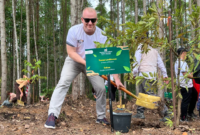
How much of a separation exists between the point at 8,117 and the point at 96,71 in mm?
1966

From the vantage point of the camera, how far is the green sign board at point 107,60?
2.67 metres

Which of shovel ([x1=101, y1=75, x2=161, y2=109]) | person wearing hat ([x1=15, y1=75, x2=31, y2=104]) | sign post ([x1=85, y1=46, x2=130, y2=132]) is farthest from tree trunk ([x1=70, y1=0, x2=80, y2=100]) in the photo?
sign post ([x1=85, y1=46, x2=130, y2=132])

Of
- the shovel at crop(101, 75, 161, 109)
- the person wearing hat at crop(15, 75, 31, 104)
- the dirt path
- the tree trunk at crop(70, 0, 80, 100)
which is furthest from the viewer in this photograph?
the person wearing hat at crop(15, 75, 31, 104)

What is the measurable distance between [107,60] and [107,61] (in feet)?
0.04

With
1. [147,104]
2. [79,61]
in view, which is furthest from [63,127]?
[147,104]

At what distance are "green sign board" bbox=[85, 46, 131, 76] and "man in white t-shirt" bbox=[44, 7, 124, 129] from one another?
261 millimetres

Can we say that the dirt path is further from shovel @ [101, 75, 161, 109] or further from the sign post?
the sign post

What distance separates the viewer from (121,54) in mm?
2711

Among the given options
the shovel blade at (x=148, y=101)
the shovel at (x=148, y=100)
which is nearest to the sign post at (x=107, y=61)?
the shovel at (x=148, y=100)

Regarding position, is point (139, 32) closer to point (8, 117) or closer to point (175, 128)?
point (175, 128)

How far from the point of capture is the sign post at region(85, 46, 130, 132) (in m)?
2.67

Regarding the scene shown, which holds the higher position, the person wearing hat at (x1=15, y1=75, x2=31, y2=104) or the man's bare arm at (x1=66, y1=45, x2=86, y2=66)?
the man's bare arm at (x1=66, y1=45, x2=86, y2=66)

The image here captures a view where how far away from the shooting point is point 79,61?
9.70ft

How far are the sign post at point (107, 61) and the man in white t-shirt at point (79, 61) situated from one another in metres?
0.26
